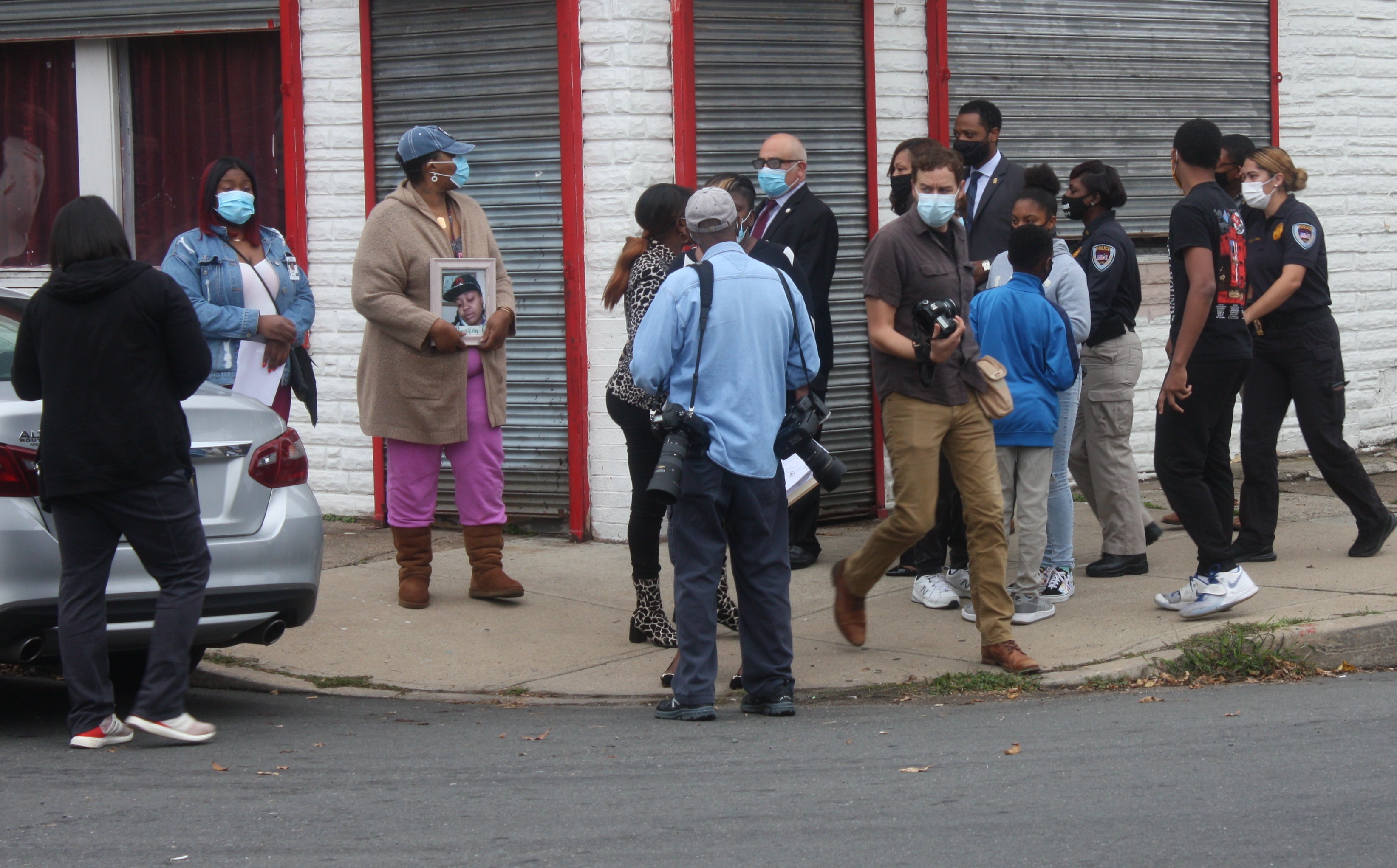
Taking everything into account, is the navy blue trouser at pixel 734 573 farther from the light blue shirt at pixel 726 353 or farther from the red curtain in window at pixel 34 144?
the red curtain in window at pixel 34 144

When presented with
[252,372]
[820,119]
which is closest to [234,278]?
[252,372]

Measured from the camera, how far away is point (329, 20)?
9.01m

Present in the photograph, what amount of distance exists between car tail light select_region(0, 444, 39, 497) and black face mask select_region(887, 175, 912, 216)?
3880 millimetres

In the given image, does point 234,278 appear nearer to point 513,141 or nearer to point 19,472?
point 513,141

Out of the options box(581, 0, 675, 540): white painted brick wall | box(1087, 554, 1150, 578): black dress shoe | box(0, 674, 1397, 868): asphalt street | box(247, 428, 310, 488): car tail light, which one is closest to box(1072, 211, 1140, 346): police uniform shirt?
box(1087, 554, 1150, 578): black dress shoe

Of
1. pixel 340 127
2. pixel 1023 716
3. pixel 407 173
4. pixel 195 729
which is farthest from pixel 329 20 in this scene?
pixel 1023 716

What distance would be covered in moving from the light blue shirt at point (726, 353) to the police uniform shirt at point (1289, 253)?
128 inches

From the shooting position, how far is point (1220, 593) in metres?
6.55

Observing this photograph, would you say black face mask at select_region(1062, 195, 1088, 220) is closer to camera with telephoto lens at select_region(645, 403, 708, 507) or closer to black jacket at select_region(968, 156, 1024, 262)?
black jacket at select_region(968, 156, 1024, 262)

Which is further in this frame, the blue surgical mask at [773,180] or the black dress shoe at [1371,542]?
the black dress shoe at [1371,542]

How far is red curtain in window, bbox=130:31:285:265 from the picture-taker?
31.6ft

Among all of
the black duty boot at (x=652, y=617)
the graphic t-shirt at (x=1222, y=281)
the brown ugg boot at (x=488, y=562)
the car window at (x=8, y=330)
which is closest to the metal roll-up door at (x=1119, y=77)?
the graphic t-shirt at (x=1222, y=281)

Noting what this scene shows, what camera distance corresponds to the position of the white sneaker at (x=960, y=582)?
7277 millimetres

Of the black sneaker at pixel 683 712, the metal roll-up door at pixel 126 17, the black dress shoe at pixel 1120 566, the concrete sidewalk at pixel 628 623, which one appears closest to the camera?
the black sneaker at pixel 683 712
